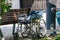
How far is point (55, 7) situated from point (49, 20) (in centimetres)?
37

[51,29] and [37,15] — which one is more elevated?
[37,15]

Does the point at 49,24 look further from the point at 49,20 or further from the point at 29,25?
the point at 29,25

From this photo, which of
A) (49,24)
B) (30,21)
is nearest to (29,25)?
(30,21)

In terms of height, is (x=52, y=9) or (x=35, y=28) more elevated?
(x=52, y=9)

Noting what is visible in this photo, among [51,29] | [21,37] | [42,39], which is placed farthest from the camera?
[51,29]

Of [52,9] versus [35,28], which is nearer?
[35,28]

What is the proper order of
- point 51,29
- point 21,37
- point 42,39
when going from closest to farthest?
point 42,39 → point 21,37 → point 51,29

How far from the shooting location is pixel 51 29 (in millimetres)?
5875

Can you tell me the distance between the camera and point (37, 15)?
17.6 feet

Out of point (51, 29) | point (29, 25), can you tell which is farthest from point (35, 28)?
point (51, 29)

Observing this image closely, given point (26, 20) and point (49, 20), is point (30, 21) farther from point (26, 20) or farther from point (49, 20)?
point (49, 20)

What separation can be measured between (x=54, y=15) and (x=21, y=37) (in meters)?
1.24

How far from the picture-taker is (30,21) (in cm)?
541

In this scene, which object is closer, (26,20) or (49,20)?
(26,20)
